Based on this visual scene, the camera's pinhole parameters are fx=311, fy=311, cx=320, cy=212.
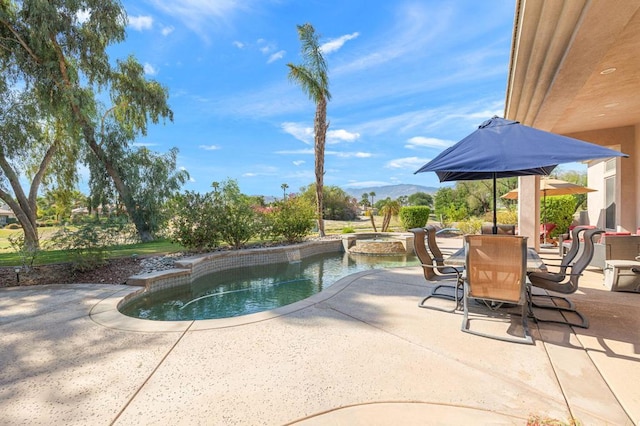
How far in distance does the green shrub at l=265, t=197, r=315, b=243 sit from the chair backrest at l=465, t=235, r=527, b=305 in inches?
279

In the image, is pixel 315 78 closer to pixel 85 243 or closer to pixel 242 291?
pixel 242 291

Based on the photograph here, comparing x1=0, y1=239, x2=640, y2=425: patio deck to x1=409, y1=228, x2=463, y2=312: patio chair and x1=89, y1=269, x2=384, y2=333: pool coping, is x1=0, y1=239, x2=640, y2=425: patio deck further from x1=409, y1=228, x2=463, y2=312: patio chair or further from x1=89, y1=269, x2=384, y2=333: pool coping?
x1=409, y1=228, x2=463, y2=312: patio chair

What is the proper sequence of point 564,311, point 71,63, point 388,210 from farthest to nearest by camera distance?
1. point 388,210
2. point 71,63
3. point 564,311

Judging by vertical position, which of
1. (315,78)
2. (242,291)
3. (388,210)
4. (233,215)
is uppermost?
(315,78)

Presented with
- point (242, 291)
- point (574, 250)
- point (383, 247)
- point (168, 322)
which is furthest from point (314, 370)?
point (383, 247)

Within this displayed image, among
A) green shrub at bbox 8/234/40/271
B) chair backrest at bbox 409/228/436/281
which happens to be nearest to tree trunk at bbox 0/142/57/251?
green shrub at bbox 8/234/40/271

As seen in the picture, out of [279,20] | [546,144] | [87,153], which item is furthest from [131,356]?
[87,153]

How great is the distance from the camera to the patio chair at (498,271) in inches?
113

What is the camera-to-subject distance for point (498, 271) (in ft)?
9.85

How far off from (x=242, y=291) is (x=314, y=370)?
12.4ft

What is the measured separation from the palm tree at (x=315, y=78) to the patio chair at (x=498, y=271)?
10298mm

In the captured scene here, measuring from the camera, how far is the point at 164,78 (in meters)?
13.9

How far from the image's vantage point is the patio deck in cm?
184

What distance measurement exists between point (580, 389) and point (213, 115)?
25.9 meters
